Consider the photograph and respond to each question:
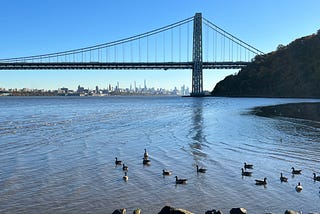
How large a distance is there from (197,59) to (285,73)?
89.1 ft

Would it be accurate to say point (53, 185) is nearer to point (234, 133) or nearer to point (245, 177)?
point (245, 177)

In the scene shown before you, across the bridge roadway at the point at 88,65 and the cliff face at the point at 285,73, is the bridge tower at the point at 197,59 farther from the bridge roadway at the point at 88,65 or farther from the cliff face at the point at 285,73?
the cliff face at the point at 285,73

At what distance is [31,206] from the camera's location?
11.3m

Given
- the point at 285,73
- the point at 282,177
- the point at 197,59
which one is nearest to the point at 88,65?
the point at 197,59

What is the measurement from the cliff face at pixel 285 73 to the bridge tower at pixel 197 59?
15078 mm

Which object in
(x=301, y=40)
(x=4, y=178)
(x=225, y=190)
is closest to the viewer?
(x=225, y=190)

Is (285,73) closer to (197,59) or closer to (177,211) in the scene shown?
(197,59)

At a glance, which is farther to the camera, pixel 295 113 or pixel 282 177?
pixel 295 113

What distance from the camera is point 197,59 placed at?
130750 millimetres

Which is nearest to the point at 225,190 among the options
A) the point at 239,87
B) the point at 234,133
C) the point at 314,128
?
the point at 234,133

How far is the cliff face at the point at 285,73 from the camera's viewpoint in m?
113

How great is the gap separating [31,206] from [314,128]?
84.0 feet

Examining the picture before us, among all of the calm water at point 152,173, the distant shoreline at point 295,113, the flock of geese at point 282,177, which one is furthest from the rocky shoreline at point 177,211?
the distant shoreline at point 295,113

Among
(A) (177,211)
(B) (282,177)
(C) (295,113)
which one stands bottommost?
(C) (295,113)
